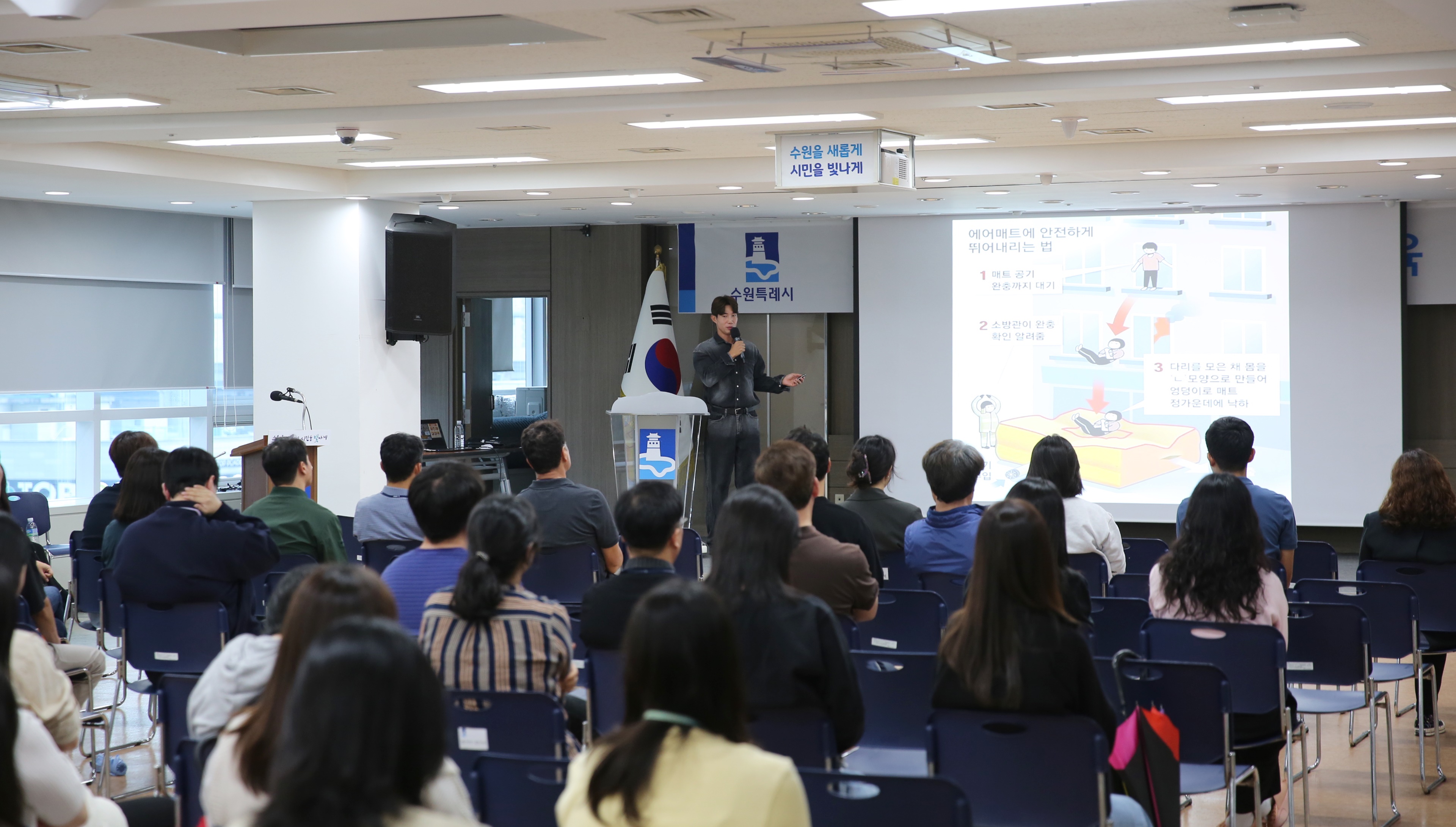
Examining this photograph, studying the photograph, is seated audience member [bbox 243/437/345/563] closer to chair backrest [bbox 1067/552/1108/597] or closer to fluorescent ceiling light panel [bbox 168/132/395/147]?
fluorescent ceiling light panel [bbox 168/132/395/147]

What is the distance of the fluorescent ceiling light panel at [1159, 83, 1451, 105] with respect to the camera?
6.13 metres

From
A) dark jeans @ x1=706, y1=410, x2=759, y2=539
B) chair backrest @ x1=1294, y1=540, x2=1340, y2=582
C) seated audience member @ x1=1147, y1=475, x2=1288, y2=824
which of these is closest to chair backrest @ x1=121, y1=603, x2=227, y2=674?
seated audience member @ x1=1147, y1=475, x2=1288, y2=824

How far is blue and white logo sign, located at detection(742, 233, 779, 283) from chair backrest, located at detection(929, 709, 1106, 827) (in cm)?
943

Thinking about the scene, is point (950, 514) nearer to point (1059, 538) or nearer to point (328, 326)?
point (1059, 538)

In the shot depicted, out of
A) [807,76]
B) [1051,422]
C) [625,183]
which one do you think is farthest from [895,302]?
[807,76]

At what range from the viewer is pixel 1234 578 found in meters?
3.94

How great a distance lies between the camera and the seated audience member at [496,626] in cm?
315

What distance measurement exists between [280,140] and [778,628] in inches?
243

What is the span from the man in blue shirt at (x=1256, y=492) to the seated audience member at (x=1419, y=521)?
29 centimetres

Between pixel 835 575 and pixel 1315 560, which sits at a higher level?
pixel 835 575

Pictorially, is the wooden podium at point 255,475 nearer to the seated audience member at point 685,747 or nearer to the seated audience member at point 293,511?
the seated audience member at point 293,511

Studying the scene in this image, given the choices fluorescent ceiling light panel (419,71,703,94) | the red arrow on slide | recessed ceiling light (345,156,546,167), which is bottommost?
the red arrow on slide

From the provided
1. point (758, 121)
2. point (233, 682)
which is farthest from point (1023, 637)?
point (758, 121)

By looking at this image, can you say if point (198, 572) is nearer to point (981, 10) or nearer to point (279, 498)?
point (279, 498)
